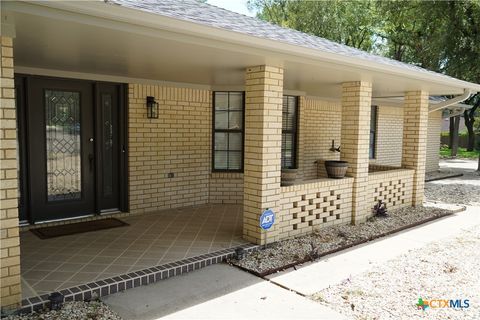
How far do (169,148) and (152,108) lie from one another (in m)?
A: 0.81

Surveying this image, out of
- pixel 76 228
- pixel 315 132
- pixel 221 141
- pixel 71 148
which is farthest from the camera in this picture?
pixel 315 132

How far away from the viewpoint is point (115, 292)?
3.67m

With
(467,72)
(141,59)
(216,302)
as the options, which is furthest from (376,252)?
(467,72)

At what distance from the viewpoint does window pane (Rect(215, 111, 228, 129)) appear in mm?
7704

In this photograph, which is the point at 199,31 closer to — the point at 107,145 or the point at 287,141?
the point at 107,145

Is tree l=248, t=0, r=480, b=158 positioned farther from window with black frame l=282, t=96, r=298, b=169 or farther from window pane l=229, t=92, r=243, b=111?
window pane l=229, t=92, r=243, b=111

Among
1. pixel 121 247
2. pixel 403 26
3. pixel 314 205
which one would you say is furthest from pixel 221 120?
pixel 403 26

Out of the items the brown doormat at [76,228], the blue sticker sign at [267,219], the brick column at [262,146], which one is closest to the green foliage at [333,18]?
the brick column at [262,146]

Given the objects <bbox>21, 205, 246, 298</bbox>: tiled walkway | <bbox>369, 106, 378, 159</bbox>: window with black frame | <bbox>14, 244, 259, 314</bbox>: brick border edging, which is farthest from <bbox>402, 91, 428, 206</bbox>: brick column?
<bbox>14, 244, 259, 314</bbox>: brick border edging

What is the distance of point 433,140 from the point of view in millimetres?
14562

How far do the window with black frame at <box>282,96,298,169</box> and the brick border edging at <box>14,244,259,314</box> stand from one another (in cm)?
412

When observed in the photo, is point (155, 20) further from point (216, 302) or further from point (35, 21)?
point (216, 302)

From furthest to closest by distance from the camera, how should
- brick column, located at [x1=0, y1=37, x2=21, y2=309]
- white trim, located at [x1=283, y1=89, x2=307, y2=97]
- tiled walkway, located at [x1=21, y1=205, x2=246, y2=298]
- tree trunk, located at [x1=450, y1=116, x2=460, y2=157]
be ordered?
tree trunk, located at [x1=450, y1=116, x2=460, y2=157] → white trim, located at [x1=283, y1=89, x2=307, y2=97] → tiled walkway, located at [x1=21, y1=205, x2=246, y2=298] → brick column, located at [x1=0, y1=37, x2=21, y2=309]
